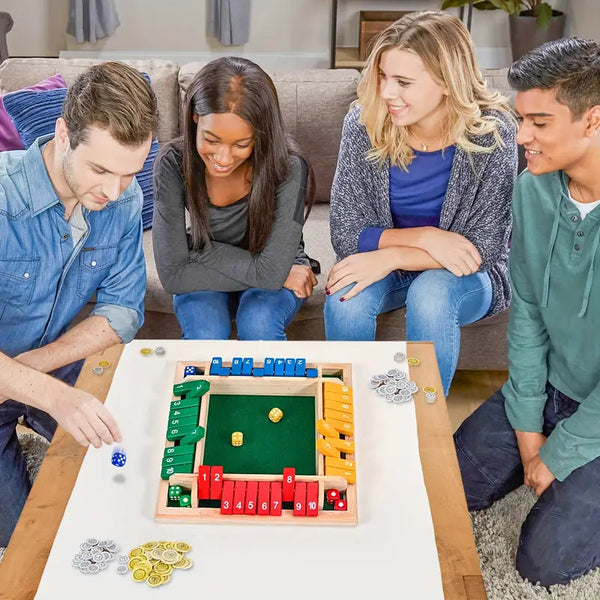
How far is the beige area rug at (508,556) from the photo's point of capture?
6.10 feet

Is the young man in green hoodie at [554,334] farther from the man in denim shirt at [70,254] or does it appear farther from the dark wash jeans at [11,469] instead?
the dark wash jeans at [11,469]

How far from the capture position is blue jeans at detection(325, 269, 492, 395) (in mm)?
2076

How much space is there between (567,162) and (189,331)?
1.06 metres

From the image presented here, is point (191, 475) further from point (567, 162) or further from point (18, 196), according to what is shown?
point (567, 162)

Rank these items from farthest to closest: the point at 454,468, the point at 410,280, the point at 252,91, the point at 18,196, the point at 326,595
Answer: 1. the point at 410,280
2. the point at 252,91
3. the point at 18,196
4. the point at 454,468
5. the point at 326,595

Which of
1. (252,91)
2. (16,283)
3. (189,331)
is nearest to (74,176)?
(16,283)

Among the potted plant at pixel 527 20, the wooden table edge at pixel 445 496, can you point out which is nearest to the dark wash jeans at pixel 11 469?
the wooden table edge at pixel 445 496

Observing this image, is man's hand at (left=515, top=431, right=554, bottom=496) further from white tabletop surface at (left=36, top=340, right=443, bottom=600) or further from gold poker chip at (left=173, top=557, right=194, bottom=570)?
gold poker chip at (left=173, top=557, right=194, bottom=570)

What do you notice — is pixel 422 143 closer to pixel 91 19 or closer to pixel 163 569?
pixel 163 569

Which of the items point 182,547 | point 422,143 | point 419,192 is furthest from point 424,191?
point 182,547

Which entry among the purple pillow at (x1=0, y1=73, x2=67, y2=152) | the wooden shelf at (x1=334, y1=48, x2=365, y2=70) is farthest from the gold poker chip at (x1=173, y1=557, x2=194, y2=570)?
the wooden shelf at (x1=334, y1=48, x2=365, y2=70)

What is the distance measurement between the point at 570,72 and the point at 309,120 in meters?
1.21

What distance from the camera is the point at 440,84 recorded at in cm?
203

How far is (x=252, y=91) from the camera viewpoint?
6.40 ft
